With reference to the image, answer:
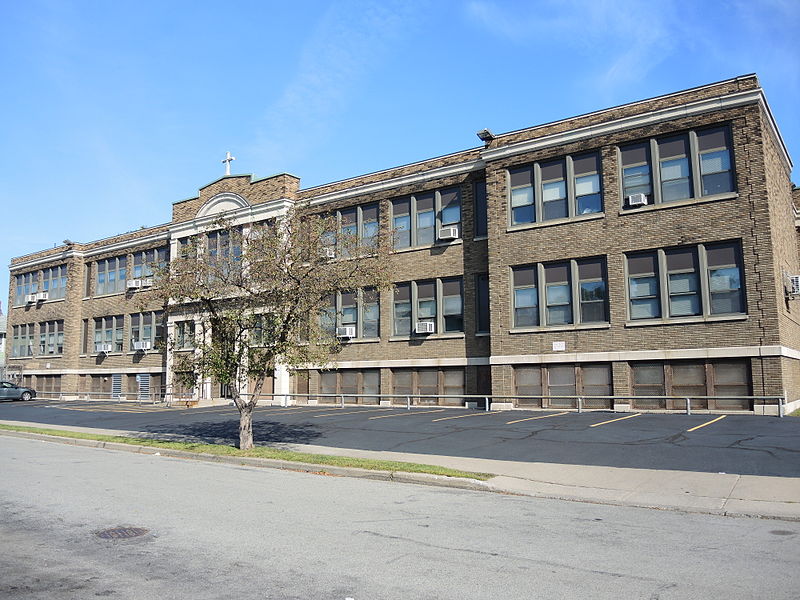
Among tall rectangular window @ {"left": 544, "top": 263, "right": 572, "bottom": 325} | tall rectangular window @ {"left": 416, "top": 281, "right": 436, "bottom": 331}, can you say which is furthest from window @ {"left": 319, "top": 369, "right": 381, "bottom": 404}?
tall rectangular window @ {"left": 544, "top": 263, "right": 572, "bottom": 325}

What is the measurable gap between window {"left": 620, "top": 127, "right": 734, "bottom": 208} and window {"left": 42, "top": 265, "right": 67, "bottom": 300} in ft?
128


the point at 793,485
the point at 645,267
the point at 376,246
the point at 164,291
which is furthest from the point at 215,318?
the point at 645,267

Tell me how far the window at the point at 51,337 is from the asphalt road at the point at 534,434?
21.5 meters

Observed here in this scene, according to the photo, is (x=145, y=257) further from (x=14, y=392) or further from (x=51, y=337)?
(x=14, y=392)

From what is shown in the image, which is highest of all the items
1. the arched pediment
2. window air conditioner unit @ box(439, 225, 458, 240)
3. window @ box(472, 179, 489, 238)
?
the arched pediment

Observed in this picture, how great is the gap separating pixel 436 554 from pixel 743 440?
11.0m

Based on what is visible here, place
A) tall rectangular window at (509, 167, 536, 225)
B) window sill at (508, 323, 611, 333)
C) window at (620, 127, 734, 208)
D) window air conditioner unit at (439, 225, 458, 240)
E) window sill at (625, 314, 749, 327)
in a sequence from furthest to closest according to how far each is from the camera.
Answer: window air conditioner unit at (439, 225, 458, 240) → tall rectangular window at (509, 167, 536, 225) → window sill at (508, 323, 611, 333) → window at (620, 127, 734, 208) → window sill at (625, 314, 749, 327)

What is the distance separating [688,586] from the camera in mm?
5750

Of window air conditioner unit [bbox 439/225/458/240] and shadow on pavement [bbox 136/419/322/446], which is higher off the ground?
window air conditioner unit [bbox 439/225/458/240]

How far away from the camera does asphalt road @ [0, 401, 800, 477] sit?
1346 centimetres

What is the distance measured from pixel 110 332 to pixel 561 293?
101 feet

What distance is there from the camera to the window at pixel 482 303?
2766cm

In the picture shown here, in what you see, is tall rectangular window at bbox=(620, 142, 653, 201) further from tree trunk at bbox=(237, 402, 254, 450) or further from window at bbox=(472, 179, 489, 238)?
tree trunk at bbox=(237, 402, 254, 450)

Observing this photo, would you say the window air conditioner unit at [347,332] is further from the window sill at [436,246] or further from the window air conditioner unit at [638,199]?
the window air conditioner unit at [638,199]
